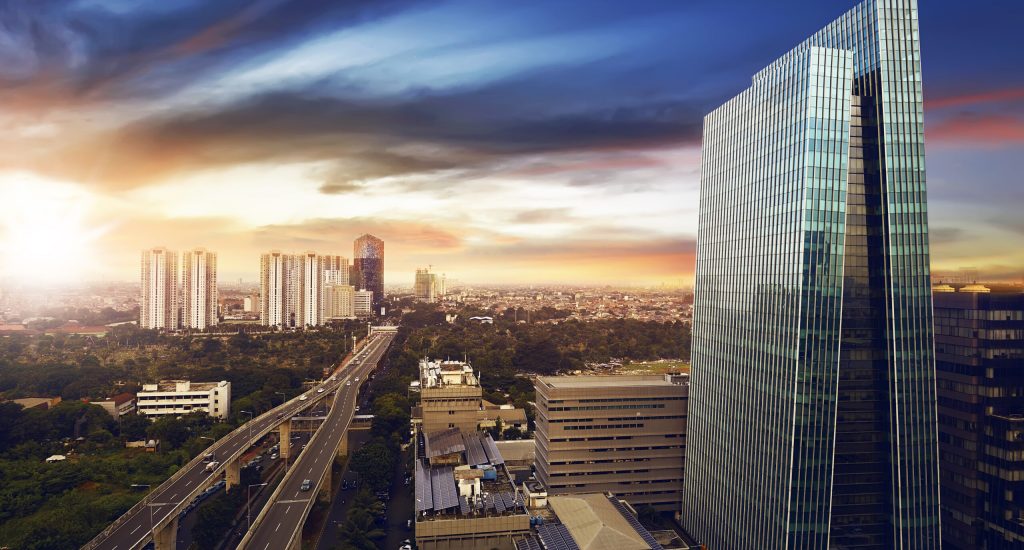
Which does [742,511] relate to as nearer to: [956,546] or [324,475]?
[956,546]

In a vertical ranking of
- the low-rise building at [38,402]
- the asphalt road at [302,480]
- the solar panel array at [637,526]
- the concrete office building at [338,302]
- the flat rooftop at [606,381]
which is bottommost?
the asphalt road at [302,480]

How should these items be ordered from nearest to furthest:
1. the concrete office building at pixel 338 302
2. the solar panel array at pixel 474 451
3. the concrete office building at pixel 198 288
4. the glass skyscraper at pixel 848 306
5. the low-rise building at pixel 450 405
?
1. the glass skyscraper at pixel 848 306
2. the solar panel array at pixel 474 451
3. the low-rise building at pixel 450 405
4. the concrete office building at pixel 198 288
5. the concrete office building at pixel 338 302

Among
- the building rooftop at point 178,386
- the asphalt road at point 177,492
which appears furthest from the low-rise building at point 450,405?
the building rooftop at point 178,386

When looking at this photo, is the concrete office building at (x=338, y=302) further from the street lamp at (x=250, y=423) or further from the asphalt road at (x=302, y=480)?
the street lamp at (x=250, y=423)

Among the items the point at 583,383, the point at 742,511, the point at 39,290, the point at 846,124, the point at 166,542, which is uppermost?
the point at 846,124

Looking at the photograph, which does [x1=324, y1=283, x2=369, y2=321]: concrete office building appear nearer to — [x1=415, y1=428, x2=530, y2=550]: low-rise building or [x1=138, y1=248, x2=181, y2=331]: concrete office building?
[x1=138, y1=248, x2=181, y2=331]: concrete office building

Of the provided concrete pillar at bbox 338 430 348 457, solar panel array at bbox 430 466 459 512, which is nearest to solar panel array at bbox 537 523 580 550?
solar panel array at bbox 430 466 459 512

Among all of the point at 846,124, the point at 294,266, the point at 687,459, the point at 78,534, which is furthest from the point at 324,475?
the point at 294,266
